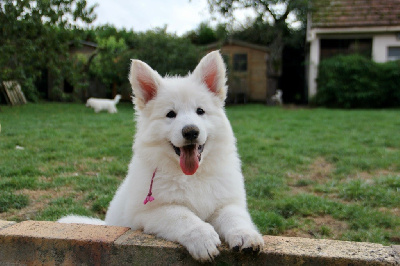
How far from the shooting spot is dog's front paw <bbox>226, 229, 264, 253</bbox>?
2.17 m

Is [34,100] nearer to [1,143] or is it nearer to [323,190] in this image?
[1,143]

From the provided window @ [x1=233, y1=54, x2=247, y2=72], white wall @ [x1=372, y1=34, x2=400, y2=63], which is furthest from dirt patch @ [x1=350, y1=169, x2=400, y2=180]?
window @ [x1=233, y1=54, x2=247, y2=72]

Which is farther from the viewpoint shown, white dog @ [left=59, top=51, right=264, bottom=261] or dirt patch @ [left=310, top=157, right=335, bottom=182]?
dirt patch @ [left=310, top=157, right=335, bottom=182]

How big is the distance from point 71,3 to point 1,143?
840 cm

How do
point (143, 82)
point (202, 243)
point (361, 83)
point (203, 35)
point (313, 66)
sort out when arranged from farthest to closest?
point (203, 35)
point (313, 66)
point (361, 83)
point (143, 82)
point (202, 243)

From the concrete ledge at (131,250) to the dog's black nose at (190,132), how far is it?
0.68m

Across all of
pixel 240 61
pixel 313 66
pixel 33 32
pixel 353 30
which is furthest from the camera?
pixel 240 61

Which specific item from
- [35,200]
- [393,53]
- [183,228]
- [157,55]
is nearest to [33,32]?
[157,55]

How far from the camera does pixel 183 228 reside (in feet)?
7.52

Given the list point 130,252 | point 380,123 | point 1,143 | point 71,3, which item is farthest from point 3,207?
point 71,3

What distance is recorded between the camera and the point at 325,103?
57.0ft

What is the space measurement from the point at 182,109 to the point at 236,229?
3.02 feet

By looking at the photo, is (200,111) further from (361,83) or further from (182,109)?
(361,83)

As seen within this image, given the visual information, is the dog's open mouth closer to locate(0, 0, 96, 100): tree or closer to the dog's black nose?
the dog's black nose
